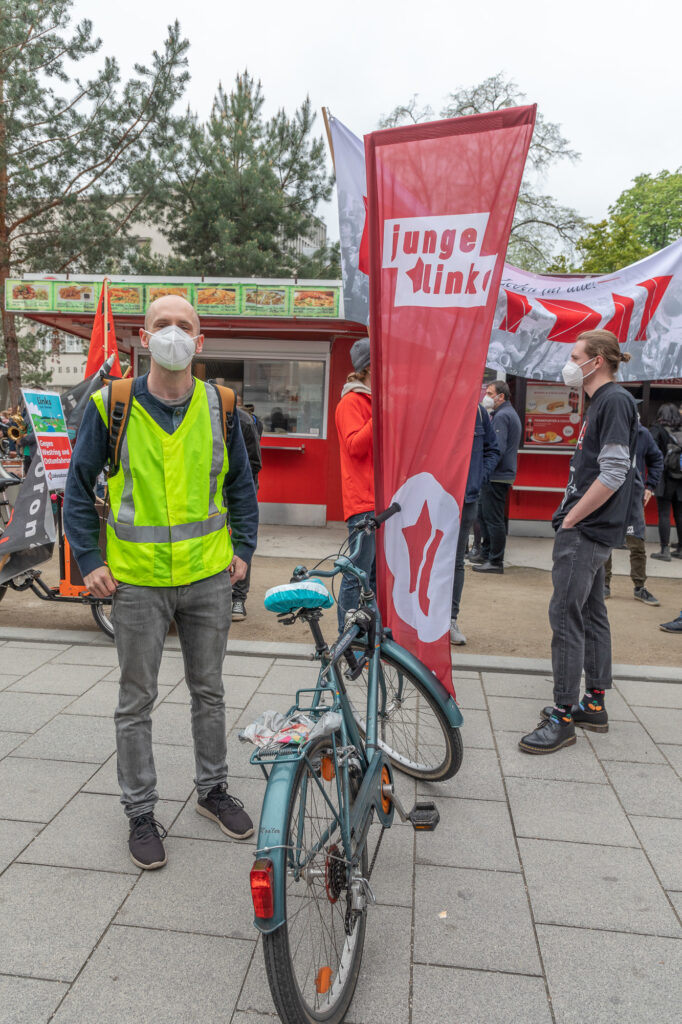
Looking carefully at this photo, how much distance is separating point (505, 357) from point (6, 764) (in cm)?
608

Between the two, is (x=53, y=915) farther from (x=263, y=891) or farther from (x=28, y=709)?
(x=28, y=709)

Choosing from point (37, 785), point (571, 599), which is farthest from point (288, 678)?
point (571, 599)

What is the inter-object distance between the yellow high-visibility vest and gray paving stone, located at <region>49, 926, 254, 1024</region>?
1097 mm

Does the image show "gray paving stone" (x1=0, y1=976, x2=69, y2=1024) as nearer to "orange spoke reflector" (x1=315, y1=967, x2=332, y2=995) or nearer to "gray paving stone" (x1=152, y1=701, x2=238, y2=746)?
"orange spoke reflector" (x1=315, y1=967, x2=332, y2=995)

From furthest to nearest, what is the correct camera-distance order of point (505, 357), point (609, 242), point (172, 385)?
point (609, 242) → point (505, 357) → point (172, 385)

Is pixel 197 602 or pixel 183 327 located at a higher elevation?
pixel 183 327

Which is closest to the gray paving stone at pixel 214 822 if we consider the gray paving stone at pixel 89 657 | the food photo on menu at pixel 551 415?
the gray paving stone at pixel 89 657

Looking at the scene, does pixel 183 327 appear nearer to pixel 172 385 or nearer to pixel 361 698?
pixel 172 385

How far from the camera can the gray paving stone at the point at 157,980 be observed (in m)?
2.01

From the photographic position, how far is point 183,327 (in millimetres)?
2633

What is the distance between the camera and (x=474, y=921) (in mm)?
2408

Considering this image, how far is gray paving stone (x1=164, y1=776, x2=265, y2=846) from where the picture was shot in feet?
9.41

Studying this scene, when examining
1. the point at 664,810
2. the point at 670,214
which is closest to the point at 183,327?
the point at 664,810

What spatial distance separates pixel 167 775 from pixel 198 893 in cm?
85
